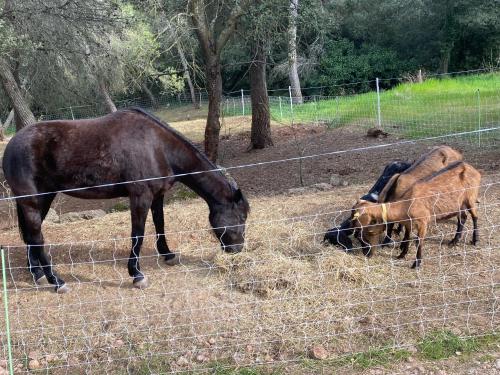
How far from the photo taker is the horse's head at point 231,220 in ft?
18.6

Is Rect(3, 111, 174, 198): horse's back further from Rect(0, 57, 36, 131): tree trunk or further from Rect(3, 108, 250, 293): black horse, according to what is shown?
Rect(0, 57, 36, 131): tree trunk

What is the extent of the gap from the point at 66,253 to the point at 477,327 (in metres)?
4.50

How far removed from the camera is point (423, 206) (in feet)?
17.1

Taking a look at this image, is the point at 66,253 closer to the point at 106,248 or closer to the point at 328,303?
the point at 106,248

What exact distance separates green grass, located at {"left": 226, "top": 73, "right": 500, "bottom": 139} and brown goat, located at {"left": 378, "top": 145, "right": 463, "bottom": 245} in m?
5.25

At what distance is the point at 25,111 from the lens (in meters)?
A: 13.7

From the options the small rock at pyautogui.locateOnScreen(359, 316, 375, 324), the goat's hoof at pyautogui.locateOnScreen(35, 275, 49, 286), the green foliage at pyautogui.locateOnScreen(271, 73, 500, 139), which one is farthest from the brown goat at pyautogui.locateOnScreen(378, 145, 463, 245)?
the green foliage at pyautogui.locateOnScreen(271, 73, 500, 139)

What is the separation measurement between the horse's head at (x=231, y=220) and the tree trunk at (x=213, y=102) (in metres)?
5.53

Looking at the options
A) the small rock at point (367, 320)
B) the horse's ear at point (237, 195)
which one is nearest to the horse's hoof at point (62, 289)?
the horse's ear at point (237, 195)

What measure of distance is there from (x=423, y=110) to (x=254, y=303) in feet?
36.8

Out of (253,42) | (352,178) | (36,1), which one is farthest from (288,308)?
(36,1)

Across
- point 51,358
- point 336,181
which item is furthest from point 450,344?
point 336,181

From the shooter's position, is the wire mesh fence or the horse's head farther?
the horse's head

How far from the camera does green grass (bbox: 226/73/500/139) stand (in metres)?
12.5
